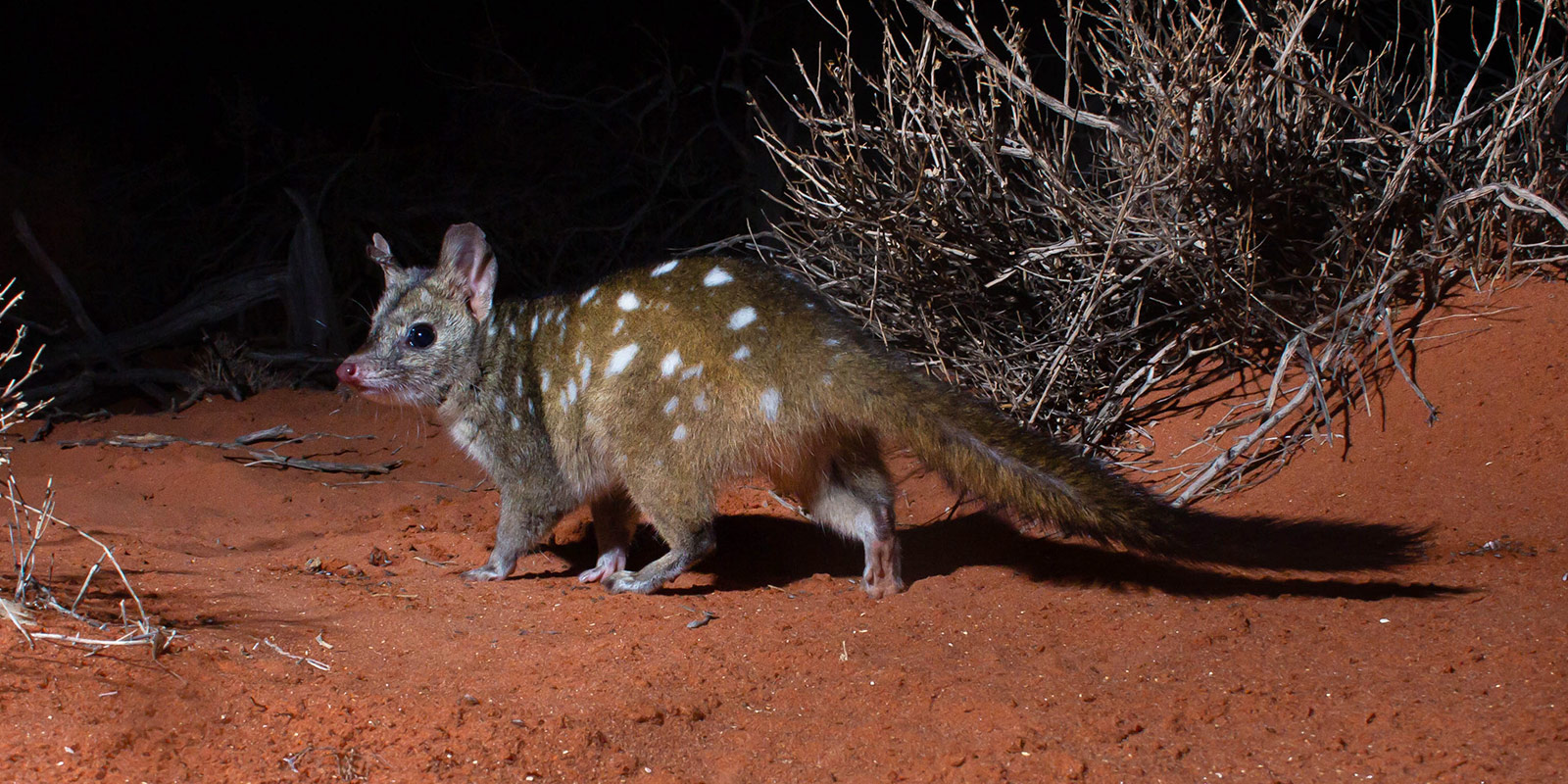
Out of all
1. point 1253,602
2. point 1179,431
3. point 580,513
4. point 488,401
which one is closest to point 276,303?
point 580,513

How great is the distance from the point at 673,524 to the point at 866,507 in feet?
2.31

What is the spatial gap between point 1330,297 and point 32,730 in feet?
14.4

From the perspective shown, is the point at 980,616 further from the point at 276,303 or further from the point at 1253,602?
the point at 276,303

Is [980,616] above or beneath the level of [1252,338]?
beneath

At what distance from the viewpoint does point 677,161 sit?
Answer: 9.07 metres

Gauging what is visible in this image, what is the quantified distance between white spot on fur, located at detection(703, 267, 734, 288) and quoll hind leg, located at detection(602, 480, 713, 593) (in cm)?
76

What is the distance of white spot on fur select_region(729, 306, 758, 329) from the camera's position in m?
3.98

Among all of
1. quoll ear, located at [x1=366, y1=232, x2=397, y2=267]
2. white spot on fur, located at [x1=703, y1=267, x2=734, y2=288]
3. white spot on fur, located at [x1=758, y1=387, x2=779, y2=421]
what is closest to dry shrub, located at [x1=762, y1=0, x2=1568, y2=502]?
white spot on fur, located at [x1=703, y1=267, x2=734, y2=288]

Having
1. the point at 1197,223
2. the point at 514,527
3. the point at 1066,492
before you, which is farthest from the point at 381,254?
the point at 1197,223

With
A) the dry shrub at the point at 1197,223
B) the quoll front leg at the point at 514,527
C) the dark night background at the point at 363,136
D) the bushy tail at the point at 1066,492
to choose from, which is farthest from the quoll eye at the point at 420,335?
the dark night background at the point at 363,136

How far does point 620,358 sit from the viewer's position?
4.18 metres

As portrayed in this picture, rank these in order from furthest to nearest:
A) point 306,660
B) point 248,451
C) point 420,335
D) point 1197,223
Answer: point 248,451
point 420,335
point 1197,223
point 306,660

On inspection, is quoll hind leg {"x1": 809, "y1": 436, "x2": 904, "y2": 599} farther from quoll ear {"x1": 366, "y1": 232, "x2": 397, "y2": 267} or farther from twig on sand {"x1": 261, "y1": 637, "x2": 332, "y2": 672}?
quoll ear {"x1": 366, "y1": 232, "x2": 397, "y2": 267}

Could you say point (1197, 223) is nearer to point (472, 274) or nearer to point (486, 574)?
point (472, 274)
